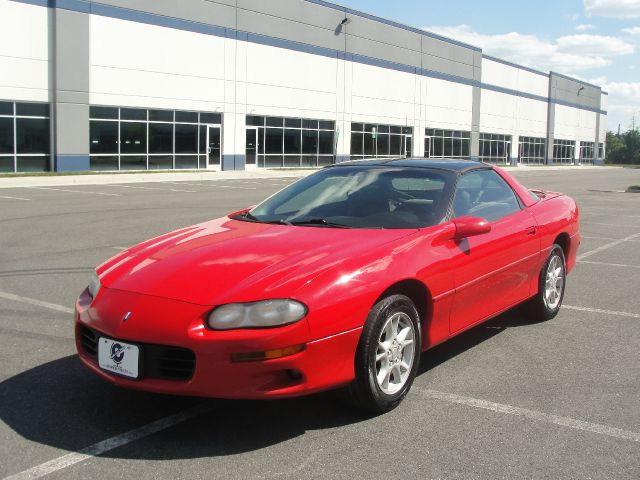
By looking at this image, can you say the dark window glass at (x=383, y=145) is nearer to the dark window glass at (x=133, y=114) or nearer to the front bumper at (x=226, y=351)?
the dark window glass at (x=133, y=114)

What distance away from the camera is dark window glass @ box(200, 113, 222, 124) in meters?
35.3

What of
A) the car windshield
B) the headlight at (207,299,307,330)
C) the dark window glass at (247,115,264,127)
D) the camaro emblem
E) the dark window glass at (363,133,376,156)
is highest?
the dark window glass at (247,115,264,127)

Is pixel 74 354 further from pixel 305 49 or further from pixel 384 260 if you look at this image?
pixel 305 49

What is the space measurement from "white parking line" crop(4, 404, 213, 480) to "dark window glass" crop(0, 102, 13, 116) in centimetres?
2677

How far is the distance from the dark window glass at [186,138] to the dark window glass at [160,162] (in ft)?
2.21

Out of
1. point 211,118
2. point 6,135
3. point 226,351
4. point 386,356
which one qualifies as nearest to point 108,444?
point 226,351

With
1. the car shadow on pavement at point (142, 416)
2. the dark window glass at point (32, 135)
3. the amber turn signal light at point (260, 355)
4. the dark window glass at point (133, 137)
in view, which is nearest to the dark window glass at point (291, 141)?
the dark window glass at point (133, 137)

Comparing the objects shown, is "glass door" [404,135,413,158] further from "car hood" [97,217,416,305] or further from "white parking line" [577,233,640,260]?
"car hood" [97,217,416,305]

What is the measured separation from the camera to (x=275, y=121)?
39438 millimetres

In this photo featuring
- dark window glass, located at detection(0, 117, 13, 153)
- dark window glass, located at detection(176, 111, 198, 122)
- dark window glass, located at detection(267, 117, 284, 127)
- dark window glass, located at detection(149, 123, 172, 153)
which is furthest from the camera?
dark window glass, located at detection(267, 117, 284, 127)

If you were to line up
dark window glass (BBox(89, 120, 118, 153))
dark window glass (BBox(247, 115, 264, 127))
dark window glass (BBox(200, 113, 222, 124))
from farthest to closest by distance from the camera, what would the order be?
1. dark window glass (BBox(247, 115, 264, 127))
2. dark window glass (BBox(200, 113, 222, 124))
3. dark window glass (BBox(89, 120, 118, 153))

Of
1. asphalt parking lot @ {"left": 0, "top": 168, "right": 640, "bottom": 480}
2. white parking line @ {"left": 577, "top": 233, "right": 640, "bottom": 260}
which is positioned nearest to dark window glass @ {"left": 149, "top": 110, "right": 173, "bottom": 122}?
white parking line @ {"left": 577, "top": 233, "right": 640, "bottom": 260}

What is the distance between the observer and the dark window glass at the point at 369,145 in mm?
46250

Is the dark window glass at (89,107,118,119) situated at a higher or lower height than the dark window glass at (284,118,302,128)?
lower
